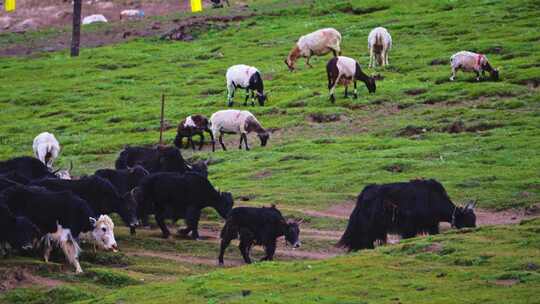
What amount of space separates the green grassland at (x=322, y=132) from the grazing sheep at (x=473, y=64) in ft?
1.64

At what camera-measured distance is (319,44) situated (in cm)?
4894

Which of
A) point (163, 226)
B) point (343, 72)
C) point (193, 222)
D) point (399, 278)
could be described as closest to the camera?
point (399, 278)

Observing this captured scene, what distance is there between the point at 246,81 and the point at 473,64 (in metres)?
7.77

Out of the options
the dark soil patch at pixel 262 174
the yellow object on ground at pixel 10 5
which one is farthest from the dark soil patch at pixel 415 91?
the yellow object on ground at pixel 10 5

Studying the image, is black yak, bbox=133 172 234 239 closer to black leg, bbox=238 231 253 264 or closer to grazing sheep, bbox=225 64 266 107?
black leg, bbox=238 231 253 264

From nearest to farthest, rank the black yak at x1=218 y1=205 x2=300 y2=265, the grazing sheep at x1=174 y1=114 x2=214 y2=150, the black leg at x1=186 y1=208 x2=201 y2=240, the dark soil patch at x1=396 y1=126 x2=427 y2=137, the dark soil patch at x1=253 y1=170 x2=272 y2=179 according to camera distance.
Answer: the black yak at x1=218 y1=205 x2=300 y2=265 → the black leg at x1=186 y1=208 x2=201 y2=240 → the dark soil patch at x1=253 y1=170 x2=272 y2=179 → the dark soil patch at x1=396 y1=126 x2=427 y2=137 → the grazing sheep at x1=174 y1=114 x2=214 y2=150

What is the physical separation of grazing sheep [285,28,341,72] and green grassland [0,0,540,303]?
790 mm

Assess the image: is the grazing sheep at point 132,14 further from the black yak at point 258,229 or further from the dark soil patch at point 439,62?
the black yak at point 258,229

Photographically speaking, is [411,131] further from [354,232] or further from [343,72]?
[354,232]

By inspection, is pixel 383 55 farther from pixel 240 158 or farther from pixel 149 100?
pixel 240 158

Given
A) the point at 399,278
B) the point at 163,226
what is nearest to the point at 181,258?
the point at 163,226

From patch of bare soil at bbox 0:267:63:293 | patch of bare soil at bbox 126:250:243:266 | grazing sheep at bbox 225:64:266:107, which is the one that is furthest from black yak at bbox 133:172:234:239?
grazing sheep at bbox 225:64:266:107

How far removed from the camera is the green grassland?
18.2 meters

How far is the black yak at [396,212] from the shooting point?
21.5 metres
